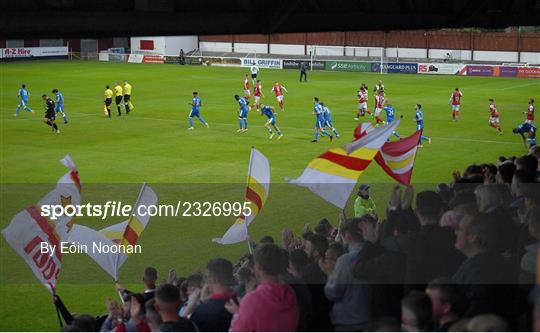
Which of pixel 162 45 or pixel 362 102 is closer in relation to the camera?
pixel 362 102

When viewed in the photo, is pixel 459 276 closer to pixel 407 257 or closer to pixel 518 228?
pixel 407 257

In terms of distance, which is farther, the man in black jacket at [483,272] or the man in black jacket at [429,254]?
the man in black jacket at [429,254]

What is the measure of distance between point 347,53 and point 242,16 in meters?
68.3

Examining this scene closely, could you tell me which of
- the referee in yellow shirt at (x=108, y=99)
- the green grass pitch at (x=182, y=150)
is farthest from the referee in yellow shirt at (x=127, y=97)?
the referee in yellow shirt at (x=108, y=99)

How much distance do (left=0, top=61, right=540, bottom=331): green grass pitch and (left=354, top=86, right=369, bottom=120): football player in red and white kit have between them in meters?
0.59

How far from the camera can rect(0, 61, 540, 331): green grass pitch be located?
58.9 feet

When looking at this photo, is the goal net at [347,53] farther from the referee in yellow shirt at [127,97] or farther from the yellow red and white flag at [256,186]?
the yellow red and white flag at [256,186]

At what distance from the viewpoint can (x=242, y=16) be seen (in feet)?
47.1

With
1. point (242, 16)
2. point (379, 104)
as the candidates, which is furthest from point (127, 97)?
point (242, 16)

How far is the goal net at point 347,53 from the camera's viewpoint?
261 feet

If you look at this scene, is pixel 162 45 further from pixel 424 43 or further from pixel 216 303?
pixel 216 303

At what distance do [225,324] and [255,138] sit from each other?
27759 mm

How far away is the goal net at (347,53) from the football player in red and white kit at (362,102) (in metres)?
35.8

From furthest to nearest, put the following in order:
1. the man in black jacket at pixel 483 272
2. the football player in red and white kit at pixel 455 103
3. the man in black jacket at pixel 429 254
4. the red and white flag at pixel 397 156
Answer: the football player in red and white kit at pixel 455 103, the red and white flag at pixel 397 156, the man in black jacket at pixel 429 254, the man in black jacket at pixel 483 272
